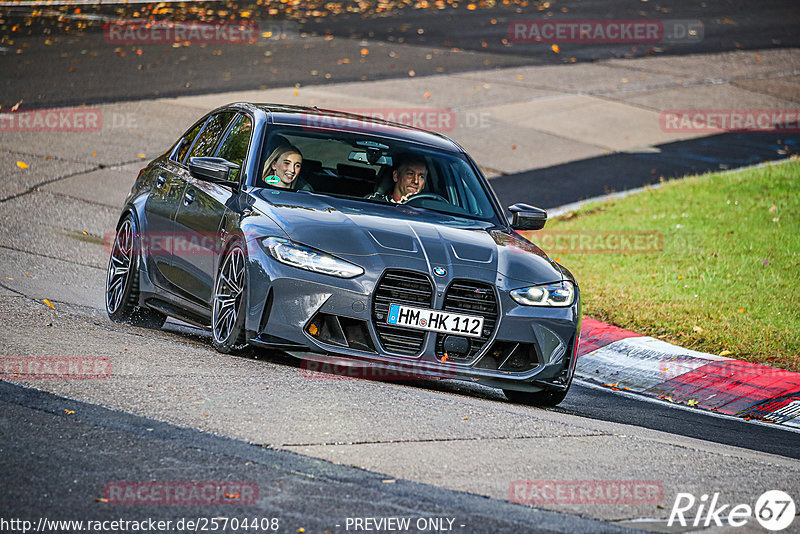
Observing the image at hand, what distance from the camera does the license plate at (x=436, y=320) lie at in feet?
22.3

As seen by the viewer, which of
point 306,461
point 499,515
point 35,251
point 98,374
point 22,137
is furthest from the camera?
point 22,137

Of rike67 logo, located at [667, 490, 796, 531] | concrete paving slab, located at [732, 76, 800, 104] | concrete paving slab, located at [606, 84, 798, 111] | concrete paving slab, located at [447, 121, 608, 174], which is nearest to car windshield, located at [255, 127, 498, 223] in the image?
rike67 logo, located at [667, 490, 796, 531]

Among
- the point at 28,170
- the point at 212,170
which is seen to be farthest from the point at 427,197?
the point at 28,170

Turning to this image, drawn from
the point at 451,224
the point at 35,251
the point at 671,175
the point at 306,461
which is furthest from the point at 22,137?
the point at 306,461

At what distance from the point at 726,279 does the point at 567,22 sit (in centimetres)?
1982

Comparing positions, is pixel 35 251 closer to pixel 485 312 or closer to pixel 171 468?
pixel 485 312

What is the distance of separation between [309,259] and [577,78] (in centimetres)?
1733

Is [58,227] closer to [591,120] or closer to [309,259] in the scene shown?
[309,259]

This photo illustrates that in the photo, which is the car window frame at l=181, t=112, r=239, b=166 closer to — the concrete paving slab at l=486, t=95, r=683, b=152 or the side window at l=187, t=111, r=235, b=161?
the side window at l=187, t=111, r=235, b=161

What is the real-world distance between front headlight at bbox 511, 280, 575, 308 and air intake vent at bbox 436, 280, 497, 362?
0.53 ft

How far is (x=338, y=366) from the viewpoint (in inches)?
275

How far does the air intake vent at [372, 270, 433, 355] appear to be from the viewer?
6.79 meters

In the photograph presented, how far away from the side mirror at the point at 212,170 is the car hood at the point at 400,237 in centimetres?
28

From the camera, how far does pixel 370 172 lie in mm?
8289
